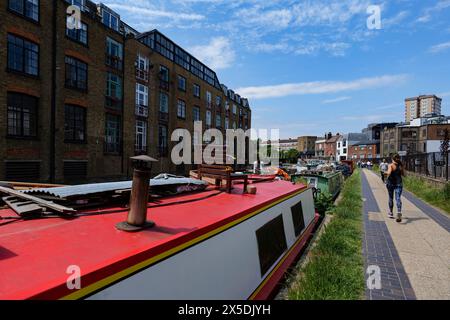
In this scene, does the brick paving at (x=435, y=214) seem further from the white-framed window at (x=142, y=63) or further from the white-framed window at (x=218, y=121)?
the white-framed window at (x=218, y=121)

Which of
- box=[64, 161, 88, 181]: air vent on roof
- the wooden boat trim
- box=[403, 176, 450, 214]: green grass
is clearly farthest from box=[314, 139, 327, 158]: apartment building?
the wooden boat trim

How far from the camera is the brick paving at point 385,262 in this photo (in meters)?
3.71

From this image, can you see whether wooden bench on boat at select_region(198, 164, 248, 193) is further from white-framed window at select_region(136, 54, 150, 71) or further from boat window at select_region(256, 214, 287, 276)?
white-framed window at select_region(136, 54, 150, 71)

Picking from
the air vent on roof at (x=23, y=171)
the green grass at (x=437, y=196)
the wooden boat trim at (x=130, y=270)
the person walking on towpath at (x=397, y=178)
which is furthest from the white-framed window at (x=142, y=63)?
the wooden boat trim at (x=130, y=270)

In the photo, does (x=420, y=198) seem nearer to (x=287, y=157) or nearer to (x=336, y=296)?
(x=336, y=296)

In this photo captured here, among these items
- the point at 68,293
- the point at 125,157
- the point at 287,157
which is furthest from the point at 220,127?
the point at 287,157

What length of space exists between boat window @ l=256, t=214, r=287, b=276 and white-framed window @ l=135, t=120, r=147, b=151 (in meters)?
18.9

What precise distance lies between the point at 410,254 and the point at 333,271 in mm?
2255

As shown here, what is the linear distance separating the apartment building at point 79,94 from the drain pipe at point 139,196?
13.9m

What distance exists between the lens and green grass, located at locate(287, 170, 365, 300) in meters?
3.59

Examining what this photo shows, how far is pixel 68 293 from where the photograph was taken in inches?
Answer: 53.5

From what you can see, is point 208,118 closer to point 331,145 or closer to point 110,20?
point 110,20

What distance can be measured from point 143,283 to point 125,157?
19.3m

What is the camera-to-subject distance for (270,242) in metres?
3.77
